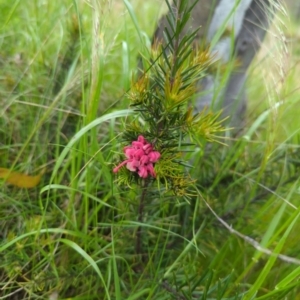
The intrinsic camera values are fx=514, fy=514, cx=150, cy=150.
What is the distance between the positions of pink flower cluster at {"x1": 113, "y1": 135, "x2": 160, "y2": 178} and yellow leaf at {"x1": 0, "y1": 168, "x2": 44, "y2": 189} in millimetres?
413

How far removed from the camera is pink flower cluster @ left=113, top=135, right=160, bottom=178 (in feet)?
2.55

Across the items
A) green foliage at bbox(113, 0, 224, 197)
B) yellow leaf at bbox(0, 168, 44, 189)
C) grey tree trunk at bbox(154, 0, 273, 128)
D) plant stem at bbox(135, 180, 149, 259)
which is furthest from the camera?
grey tree trunk at bbox(154, 0, 273, 128)

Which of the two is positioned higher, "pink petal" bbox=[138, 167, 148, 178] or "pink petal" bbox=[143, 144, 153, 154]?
"pink petal" bbox=[143, 144, 153, 154]

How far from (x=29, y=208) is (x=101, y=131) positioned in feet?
1.03

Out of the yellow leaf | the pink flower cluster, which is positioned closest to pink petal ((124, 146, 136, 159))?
the pink flower cluster

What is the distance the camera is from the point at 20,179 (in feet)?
3.74

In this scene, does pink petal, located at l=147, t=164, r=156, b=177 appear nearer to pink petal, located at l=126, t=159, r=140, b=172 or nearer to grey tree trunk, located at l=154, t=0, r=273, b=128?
pink petal, located at l=126, t=159, r=140, b=172

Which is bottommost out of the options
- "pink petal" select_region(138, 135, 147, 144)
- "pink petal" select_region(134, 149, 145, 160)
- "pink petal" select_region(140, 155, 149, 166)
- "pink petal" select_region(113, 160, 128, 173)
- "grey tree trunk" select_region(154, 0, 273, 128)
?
"pink petal" select_region(113, 160, 128, 173)

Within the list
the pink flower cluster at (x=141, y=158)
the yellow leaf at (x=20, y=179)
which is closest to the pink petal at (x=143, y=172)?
the pink flower cluster at (x=141, y=158)

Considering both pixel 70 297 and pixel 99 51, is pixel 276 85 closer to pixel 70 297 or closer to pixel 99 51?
pixel 99 51

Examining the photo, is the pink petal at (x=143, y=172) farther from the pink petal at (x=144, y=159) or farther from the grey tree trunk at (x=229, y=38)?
the grey tree trunk at (x=229, y=38)

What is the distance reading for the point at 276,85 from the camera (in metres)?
1.03

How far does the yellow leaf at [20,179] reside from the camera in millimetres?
1107

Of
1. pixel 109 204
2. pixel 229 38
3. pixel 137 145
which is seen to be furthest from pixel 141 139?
pixel 229 38
